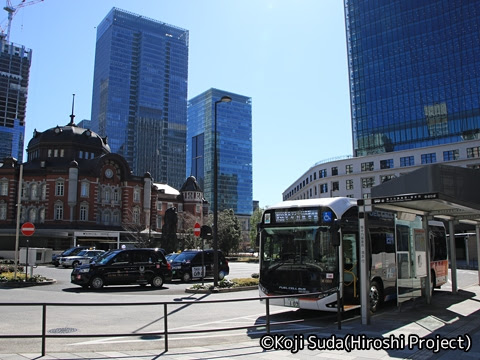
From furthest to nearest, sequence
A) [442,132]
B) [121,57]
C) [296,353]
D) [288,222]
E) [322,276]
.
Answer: [121,57]
[442,132]
[288,222]
[322,276]
[296,353]

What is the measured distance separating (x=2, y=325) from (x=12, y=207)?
5976 cm

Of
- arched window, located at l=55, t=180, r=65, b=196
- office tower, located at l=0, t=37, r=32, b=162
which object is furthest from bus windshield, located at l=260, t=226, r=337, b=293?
office tower, located at l=0, t=37, r=32, b=162

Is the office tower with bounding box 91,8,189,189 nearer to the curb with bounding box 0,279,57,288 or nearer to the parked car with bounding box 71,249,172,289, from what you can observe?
the curb with bounding box 0,279,57,288

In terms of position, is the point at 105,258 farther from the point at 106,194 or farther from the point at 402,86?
the point at 402,86

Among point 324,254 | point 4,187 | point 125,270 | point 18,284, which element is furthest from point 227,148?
point 324,254

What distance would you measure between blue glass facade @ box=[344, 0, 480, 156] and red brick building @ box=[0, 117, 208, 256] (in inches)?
2078

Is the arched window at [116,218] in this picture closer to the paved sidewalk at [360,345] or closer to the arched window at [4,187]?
the arched window at [4,187]

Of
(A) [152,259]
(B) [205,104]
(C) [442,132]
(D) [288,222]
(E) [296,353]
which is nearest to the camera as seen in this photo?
(E) [296,353]

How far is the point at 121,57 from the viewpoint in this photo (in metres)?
148

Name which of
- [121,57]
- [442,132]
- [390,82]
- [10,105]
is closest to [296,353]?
[442,132]

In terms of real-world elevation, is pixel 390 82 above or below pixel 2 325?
above

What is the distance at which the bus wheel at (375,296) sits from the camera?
1183 cm

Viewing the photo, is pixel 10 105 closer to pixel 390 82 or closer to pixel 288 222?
pixel 390 82

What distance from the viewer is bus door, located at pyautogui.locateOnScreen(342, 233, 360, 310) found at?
11.2m
